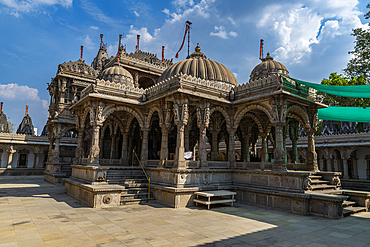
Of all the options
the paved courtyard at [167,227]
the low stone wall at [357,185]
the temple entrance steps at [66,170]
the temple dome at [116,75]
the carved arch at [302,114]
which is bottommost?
the paved courtyard at [167,227]

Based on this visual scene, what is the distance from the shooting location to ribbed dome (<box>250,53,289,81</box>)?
17594 millimetres

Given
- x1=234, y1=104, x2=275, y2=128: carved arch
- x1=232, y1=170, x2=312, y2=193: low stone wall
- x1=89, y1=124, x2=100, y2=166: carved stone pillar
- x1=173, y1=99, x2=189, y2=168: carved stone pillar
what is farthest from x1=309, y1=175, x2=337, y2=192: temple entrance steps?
x1=89, y1=124, x2=100, y2=166: carved stone pillar

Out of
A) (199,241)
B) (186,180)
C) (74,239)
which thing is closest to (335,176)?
(186,180)

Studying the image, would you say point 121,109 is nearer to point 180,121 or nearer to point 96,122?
point 96,122

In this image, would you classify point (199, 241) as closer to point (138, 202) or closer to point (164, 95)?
point (138, 202)

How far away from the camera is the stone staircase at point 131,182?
1333 cm

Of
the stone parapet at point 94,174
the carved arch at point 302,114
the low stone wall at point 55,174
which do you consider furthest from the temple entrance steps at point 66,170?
the carved arch at point 302,114

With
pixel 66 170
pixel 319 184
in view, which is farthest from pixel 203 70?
pixel 66 170

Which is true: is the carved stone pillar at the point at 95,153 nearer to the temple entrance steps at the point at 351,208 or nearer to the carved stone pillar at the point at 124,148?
the carved stone pillar at the point at 124,148

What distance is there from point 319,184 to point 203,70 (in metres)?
10.8

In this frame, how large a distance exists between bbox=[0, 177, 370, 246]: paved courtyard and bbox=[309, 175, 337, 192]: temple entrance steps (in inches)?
78.9

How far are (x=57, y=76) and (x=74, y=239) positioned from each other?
2739 centimetres

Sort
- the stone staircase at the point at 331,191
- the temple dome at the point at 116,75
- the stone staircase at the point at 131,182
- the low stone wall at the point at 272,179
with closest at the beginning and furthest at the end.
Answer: the stone staircase at the point at 331,191 → the low stone wall at the point at 272,179 → the stone staircase at the point at 131,182 → the temple dome at the point at 116,75

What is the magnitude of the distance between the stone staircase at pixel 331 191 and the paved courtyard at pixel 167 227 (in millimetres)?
372
